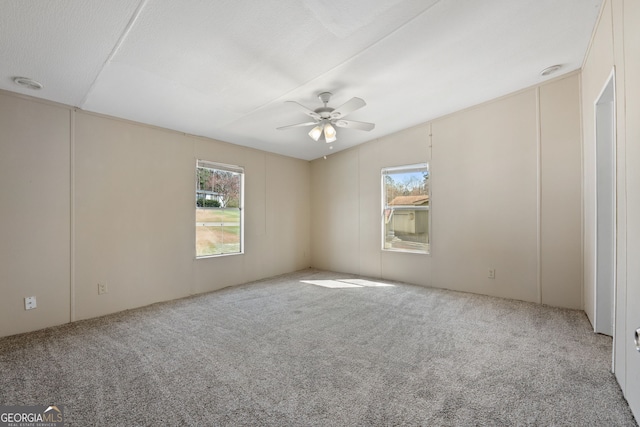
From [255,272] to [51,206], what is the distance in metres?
2.93

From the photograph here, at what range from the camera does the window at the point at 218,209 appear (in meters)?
4.39

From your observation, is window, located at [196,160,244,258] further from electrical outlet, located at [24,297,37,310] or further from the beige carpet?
electrical outlet, located at [24,297,37,310]

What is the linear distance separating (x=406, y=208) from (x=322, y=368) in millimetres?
3367

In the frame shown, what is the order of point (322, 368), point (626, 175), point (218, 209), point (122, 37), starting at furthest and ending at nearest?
point (218, 209)
point (322, 368)
point (122, 37)
point (626, 175)

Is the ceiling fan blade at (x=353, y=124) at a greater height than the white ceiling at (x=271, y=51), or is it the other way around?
the white ceiling at (x=271, y=51)

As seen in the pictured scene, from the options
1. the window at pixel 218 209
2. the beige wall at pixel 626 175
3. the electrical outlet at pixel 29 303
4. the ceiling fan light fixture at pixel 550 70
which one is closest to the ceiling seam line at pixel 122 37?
the window at pixel 218 209

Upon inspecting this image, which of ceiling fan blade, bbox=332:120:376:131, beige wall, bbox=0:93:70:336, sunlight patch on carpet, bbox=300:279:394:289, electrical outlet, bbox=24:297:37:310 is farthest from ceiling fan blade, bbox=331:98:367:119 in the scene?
electrical outlet, bbox=24:297:37:310

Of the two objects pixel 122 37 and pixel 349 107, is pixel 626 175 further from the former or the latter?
pixel 122 37

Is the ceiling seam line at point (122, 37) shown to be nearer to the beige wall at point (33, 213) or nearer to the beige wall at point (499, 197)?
the beige wall at point (33, 213)

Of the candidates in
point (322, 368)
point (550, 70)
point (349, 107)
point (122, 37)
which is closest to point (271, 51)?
point (349, 107)

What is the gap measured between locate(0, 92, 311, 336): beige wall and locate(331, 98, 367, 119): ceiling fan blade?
2.25m

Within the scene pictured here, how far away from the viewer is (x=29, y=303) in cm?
291

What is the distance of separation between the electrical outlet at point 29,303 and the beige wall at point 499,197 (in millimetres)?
4515

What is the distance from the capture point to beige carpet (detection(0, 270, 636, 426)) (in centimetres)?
171
